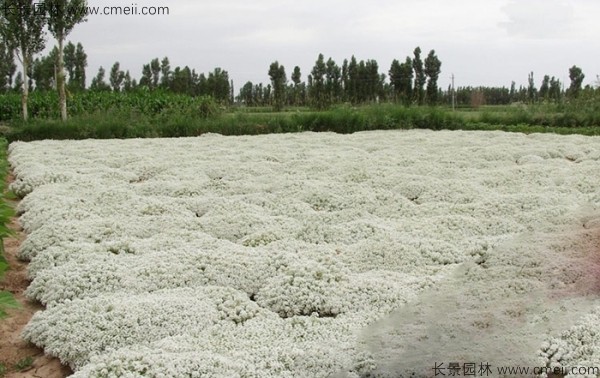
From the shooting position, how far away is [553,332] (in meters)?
5.11

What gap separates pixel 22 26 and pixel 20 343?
84.3ft

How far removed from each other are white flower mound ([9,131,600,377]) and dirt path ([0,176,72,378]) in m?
0.12

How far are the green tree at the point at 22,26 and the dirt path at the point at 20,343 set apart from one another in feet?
72.1

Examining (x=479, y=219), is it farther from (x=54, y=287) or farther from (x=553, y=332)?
(x=54, y=287)

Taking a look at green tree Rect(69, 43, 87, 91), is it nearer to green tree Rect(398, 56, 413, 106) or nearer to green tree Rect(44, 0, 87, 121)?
green tree Rect(398, 56, 413, 106)

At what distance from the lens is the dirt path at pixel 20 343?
5.07 metres

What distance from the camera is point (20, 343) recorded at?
18.3 feet

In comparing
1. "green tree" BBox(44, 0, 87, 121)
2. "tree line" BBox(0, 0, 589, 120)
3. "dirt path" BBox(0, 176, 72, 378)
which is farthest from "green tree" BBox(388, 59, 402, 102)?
"dirt path" BBox(0, 176, 72, 378)

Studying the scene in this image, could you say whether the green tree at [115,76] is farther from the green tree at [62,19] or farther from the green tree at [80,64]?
the green tree at [62,19]

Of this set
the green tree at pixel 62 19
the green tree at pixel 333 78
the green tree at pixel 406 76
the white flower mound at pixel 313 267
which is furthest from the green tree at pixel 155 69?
the white flower mound at pixel 313 267

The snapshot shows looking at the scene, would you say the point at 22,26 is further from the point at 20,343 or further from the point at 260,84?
the point at 260,84

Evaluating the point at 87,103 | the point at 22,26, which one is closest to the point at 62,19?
the point at 22,26

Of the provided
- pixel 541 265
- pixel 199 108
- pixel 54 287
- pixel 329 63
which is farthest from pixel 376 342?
pixel 329 63

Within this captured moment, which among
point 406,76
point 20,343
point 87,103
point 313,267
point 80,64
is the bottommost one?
point 20,343
